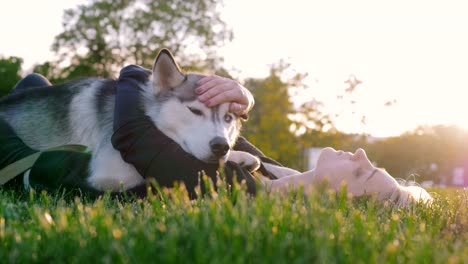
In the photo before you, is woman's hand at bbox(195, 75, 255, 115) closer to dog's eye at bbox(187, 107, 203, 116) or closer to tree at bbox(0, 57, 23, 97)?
dog's eye at bbox(187, 107, 203, 116)

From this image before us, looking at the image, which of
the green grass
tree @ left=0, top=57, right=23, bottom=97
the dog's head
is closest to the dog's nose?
the dog's head

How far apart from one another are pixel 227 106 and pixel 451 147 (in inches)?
1314

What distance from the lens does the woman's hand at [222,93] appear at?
4.53 m

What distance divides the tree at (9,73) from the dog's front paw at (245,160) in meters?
19.6

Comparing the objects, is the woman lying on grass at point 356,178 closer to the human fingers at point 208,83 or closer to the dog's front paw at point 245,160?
the dog's front paw at point 245,160

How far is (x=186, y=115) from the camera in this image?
15.1 ft

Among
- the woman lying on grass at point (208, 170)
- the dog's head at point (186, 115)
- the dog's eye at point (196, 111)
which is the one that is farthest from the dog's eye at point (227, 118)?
the dog's eye at point (196, 111)

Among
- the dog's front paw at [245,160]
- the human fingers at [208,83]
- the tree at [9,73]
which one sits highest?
the human fingers at [208,83]

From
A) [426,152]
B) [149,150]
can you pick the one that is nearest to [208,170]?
[149,150]

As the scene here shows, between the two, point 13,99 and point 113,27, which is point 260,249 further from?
point 113,27

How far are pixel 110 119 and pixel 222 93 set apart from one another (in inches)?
→ 41.3

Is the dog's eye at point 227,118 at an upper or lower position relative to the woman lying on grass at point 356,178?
upper

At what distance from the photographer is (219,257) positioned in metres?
1.88

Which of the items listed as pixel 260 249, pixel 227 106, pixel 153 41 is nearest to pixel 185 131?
pixel 227 106
